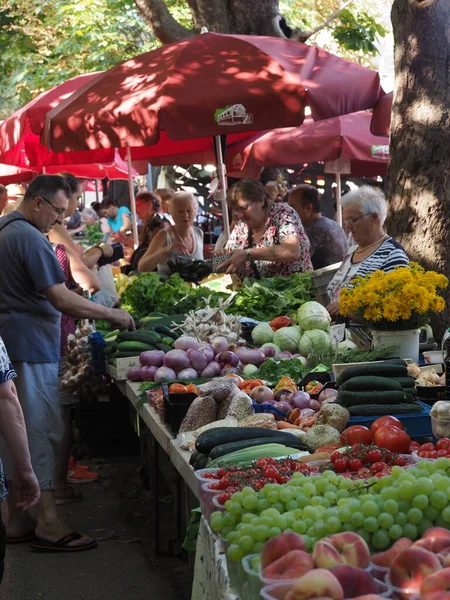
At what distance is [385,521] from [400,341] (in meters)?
2.96

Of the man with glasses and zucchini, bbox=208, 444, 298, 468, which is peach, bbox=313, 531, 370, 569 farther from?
the man with glasses

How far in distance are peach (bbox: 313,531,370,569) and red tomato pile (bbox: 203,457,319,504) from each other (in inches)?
23.1

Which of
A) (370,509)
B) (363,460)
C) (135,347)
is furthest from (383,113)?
(370,509)

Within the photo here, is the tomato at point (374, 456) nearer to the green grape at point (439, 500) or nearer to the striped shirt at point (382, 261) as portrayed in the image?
the green grape at point (439, 500)

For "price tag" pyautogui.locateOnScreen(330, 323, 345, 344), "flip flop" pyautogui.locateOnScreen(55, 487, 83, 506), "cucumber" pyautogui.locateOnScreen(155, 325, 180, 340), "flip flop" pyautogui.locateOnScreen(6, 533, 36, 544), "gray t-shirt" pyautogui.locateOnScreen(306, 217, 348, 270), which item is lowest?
"flip flop" pyautogui.locateOnScreen(55, 487, 83, 506)

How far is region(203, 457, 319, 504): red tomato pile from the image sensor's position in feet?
9.48

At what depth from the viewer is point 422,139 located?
7.38m

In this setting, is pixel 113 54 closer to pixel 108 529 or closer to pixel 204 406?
pixel 108 529

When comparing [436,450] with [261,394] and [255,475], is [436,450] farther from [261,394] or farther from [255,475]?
[261,394]

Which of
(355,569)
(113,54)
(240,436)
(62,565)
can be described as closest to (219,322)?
(62,565)

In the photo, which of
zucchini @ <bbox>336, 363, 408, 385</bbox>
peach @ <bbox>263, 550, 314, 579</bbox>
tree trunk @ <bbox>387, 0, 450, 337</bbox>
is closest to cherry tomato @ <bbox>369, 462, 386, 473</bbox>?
peach @ <bbox>263, 550, 314, 579</bbox>

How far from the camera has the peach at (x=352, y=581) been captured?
2070mm

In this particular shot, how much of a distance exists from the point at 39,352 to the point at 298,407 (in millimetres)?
2050

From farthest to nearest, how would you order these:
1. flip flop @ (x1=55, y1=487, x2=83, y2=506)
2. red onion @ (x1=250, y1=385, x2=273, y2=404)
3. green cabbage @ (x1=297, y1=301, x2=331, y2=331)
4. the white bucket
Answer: flip flop @ (x1=55, y1=487, x2=83, y2=506), green cabbage @ (x1=297, y1=301, x2=331, y2=331), the white bucket, red onion @ (x1=250, y1=385, x2=273, y2=404)
